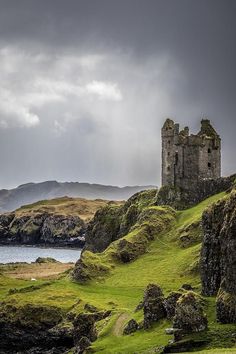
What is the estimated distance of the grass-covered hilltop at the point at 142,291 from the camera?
2334 inches

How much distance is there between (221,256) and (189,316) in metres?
10.7

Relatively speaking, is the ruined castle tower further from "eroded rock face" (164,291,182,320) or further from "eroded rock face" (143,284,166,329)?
"eroded rock face" (164,291,182,320)

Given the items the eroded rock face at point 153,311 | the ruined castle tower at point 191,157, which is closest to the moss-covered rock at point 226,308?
the eroded rock face at point 153,311

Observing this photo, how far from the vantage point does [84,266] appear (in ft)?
386

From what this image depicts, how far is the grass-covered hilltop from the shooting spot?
194 ft

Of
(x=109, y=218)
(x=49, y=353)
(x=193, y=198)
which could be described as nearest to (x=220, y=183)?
(x=193, y=198)

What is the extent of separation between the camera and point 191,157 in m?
149

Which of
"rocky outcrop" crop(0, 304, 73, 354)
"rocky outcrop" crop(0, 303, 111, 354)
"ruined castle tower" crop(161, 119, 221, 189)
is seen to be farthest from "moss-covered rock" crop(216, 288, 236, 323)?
"ruined castle tower" crop(161, 119, 221, 189)

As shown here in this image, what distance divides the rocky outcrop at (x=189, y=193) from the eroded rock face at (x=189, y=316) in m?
82.0

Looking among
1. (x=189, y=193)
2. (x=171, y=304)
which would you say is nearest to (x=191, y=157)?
(x=189, y=193)

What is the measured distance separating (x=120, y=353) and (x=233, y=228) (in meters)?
15.3

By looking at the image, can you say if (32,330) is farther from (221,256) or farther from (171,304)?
Answer: (221,256)

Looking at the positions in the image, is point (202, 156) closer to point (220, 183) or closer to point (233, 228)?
point (220, 183)

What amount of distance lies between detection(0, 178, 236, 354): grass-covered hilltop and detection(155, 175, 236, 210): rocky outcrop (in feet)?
1.10
